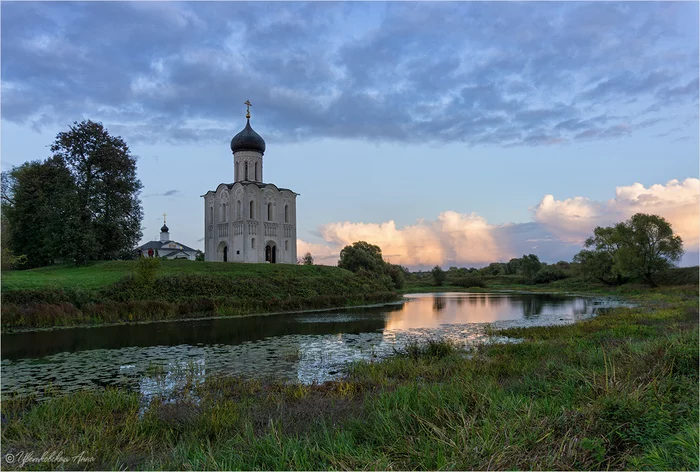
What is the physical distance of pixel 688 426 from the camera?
15.2 feet

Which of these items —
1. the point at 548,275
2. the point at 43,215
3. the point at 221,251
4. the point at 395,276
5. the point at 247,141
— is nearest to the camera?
the point at 43,215

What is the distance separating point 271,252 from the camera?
5131cm

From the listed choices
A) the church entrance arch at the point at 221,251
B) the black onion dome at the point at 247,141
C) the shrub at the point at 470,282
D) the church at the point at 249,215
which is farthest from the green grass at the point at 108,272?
the shrub at the point at 470,282

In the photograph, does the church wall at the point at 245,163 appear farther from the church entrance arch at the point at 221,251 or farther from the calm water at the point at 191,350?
the calm water at the point at 191,350

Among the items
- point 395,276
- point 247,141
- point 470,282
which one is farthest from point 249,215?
point 470,282

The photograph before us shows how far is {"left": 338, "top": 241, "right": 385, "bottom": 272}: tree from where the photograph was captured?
2285 inches

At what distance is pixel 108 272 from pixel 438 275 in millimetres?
61138

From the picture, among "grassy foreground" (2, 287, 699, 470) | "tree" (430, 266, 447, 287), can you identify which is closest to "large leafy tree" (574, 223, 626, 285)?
"tree" (430, 266, 447, 287)

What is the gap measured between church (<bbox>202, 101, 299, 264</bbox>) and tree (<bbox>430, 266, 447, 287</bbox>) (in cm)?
3644

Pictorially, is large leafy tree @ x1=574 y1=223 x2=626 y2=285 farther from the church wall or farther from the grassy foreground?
the grassy foreground

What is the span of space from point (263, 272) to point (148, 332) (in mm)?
18775

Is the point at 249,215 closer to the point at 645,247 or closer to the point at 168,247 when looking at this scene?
the point at 168,247

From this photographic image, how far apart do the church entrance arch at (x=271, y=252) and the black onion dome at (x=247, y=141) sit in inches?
430

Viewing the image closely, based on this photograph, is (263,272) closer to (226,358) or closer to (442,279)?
(226,358)
